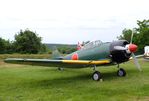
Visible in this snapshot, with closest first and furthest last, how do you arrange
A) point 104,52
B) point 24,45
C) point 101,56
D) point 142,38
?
1. point 104,52
2. point 101,56
3. point 142,38
4. point 24,45

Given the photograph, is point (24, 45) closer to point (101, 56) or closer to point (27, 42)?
point (27, 42)

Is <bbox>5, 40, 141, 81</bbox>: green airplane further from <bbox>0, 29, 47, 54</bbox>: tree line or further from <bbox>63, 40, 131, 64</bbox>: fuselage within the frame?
<bbox>0, 29, 47, 54</bbox>: tree line

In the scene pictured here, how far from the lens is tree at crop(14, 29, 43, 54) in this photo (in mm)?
49062

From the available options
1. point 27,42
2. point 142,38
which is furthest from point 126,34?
point 27,42

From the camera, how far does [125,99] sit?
805 cm

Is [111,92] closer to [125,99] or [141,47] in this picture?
[125,99]

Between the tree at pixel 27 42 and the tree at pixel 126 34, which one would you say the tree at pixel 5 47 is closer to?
the tree at pixel 27 42

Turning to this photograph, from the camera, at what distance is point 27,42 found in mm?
49406

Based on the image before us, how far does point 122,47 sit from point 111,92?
385 centimetres

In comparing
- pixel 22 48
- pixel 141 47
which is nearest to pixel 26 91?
pixel 141 47

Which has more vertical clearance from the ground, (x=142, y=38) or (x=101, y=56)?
(x=142, y=38)

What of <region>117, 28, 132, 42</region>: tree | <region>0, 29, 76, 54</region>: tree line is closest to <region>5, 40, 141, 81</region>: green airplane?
<region>0, 29, 76, 54</region>: tree line

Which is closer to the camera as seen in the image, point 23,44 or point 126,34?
point 23,44

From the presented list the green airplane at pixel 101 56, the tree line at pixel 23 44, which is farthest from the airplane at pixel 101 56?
the tree line at pixel 23 44
